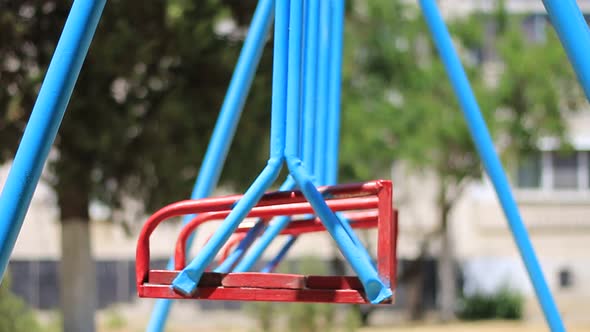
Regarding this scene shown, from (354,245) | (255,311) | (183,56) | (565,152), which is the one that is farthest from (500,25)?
(354,245)

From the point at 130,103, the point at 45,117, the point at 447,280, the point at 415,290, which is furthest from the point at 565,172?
the point at 45,117

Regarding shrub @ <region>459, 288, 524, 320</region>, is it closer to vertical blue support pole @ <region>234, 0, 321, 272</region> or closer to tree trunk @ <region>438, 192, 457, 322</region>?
tree trunk @ <region>438, 192, 457, 322</region>

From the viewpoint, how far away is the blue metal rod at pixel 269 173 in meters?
3.87

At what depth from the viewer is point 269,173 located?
12.7 ft

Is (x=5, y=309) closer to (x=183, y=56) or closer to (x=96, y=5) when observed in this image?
(x=183, y=56)

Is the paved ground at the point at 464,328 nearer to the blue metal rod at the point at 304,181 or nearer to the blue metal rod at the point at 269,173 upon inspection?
the blue metal rod at the point at 269,173

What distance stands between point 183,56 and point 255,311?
13.4 feet

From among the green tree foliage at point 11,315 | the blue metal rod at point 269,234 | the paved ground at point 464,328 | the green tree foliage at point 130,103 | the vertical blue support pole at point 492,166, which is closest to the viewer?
the blue metal rod at point 269,234

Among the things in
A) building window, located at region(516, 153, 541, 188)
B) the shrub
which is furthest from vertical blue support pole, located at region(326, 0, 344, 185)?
building window, located at region(516, 153, 541, 188)

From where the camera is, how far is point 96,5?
3652mm

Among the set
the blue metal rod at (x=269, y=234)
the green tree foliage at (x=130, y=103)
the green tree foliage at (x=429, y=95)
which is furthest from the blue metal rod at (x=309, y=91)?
the green tree foliage at (x=429, y=95)

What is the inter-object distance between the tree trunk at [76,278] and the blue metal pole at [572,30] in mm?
7007

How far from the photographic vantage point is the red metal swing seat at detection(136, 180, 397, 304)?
3.88 metres

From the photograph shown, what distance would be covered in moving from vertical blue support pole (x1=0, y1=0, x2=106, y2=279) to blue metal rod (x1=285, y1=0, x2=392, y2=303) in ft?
2.40
